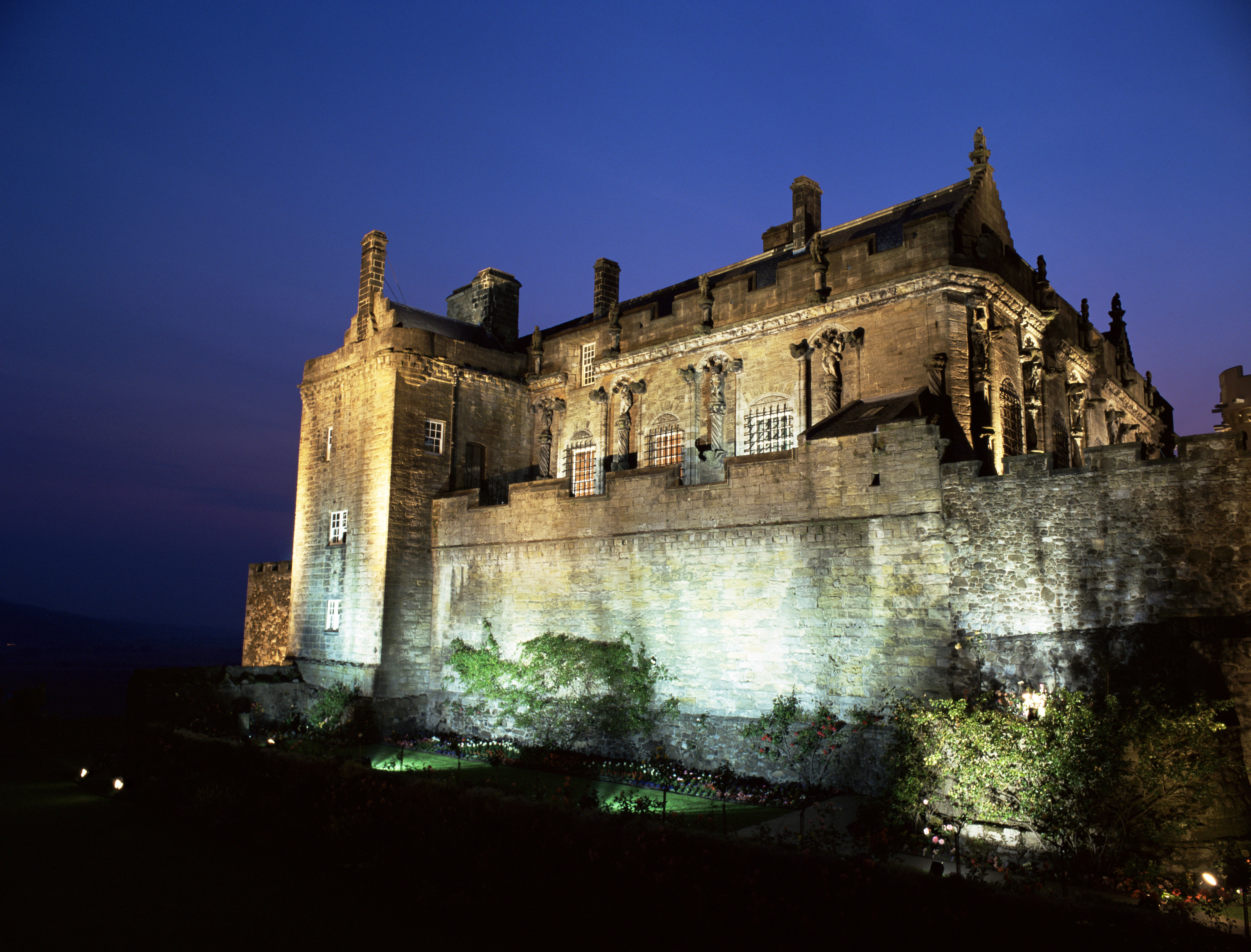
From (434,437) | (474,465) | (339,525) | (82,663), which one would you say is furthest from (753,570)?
(82,663)

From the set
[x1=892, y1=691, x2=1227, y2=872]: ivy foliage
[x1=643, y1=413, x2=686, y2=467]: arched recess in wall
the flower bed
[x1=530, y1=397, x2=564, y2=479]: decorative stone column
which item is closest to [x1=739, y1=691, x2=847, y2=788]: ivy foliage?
the flower bed

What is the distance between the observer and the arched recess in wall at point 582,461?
2772cm

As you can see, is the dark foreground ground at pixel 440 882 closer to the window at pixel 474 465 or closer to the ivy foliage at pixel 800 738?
the ivy foliage at pixel 800 738

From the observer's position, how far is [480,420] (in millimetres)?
27625

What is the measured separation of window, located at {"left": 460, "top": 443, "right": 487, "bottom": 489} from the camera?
88.3ft

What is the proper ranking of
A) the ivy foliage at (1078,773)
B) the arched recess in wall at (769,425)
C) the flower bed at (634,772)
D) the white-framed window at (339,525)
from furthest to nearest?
the white-framed window at (339,525) → the arched recess in wall at (769,425) → the flower bed at (634,772) → the ivy foliage at (1078,773)

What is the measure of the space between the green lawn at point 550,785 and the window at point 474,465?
827 cm

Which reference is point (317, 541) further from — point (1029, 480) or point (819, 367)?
point (1029, 480)

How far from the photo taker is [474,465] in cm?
2717

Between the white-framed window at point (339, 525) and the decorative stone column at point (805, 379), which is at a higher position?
the decorative stone column at point (805, 379)

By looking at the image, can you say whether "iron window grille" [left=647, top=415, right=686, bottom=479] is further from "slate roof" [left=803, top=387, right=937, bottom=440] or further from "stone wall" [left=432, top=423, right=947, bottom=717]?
"slate roof" [left=803, top=387, right=937, bottom=440]

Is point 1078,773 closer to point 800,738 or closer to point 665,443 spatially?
point 800,738

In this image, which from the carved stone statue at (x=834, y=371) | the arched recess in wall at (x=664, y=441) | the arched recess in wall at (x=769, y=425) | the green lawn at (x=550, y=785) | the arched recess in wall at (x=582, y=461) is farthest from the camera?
the arched recess in wall at (x=582, y=461)

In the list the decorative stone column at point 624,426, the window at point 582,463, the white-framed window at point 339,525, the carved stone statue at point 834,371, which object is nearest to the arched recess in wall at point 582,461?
the window at point 582,463
